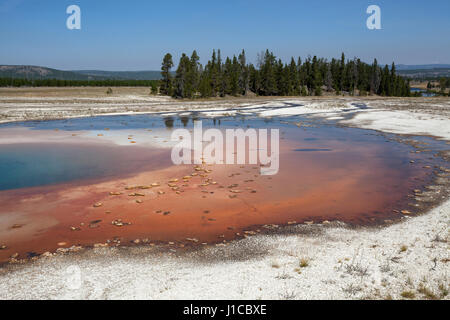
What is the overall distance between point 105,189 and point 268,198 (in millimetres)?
5747

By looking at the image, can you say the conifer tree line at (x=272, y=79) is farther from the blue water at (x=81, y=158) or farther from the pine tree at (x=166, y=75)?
the blue water at (x=81, y=158)

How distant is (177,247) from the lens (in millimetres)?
8078

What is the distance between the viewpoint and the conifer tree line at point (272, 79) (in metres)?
81.1

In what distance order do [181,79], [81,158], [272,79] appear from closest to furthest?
[81,158]
[181,79]
[272,79]

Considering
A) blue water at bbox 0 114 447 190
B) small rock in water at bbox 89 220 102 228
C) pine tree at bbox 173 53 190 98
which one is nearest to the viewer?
small rock in water at bbox 89 220 102 228

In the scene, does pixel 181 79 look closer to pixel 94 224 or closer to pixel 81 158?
pixel 81 158

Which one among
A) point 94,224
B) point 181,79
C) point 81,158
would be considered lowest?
point 94,224

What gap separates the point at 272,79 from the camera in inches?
3738

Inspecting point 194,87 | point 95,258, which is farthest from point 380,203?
point 194,87

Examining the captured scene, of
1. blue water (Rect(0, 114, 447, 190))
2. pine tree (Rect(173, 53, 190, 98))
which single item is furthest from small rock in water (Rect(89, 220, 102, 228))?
pine tree (Rect(173, 53, 190, 98))

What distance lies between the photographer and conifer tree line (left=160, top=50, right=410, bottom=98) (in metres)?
81.1

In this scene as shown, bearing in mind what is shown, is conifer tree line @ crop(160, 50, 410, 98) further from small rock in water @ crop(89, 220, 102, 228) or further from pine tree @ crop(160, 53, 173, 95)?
small rock in water @ crop(89, 220, 102, 228)

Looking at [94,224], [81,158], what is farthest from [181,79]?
[94,224]

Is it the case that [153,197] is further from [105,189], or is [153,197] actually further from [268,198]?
[268,198]
